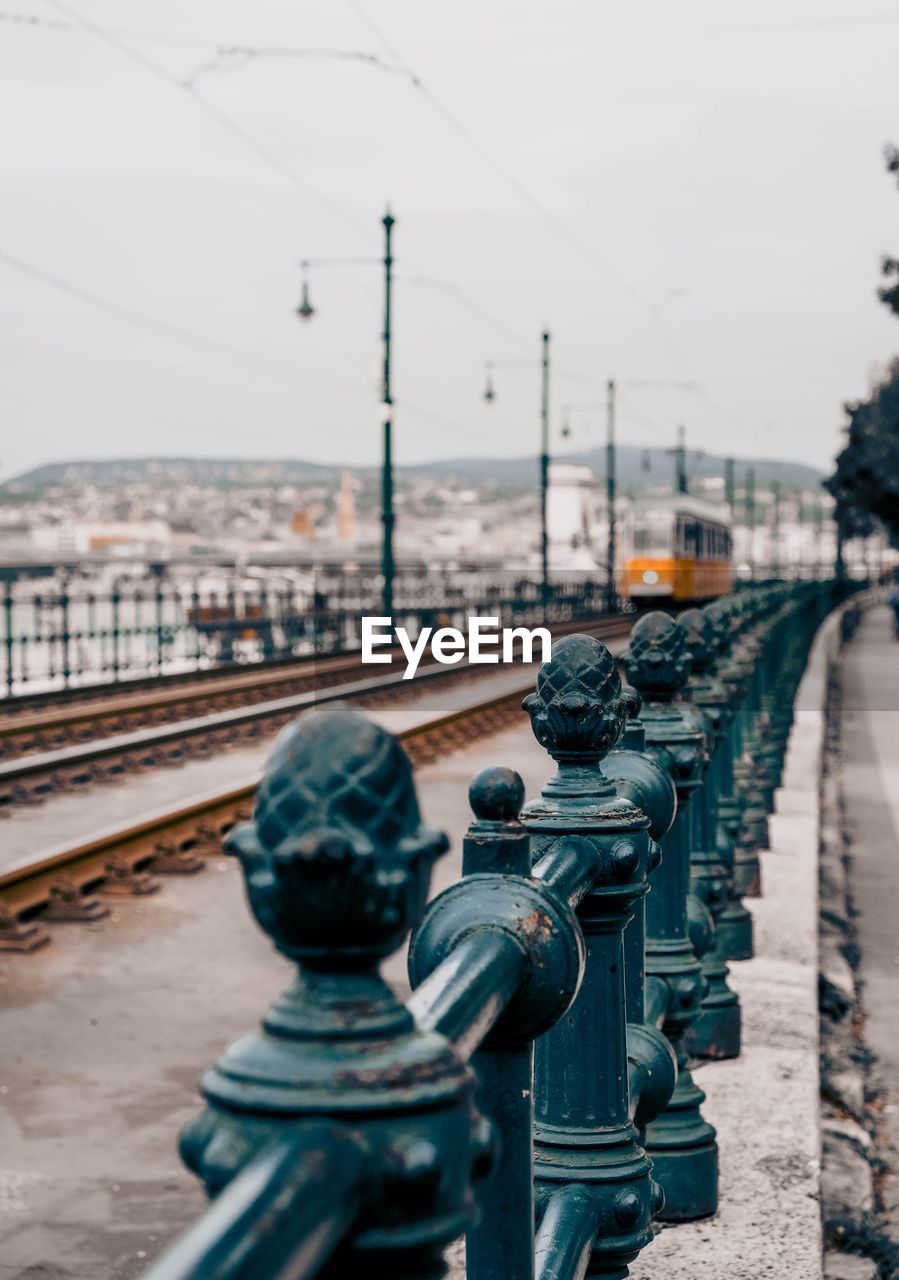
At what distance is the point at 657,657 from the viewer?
416cm

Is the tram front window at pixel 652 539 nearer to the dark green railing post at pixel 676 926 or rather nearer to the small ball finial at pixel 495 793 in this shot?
the dark green railing post at pixel 676 926

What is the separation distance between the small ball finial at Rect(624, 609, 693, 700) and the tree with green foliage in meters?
42.3

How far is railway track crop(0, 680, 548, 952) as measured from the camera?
8797 mm

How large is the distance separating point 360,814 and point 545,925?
0.69 metres

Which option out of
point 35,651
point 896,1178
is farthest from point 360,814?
point 35,651

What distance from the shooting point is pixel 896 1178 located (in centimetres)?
543

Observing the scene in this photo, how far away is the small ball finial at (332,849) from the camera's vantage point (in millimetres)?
1172

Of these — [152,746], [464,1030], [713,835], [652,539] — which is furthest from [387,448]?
[464,1030]

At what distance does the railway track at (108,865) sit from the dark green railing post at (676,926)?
3.29 meters

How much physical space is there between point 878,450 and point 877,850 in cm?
4651

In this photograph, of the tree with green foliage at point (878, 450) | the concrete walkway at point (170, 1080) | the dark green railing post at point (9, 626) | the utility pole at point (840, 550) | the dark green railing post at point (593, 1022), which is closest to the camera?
the dark green railing post at point (593, 1022)

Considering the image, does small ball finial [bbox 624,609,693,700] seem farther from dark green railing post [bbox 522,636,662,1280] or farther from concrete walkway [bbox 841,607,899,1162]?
concrete walkway [bbox 841,607,899,1162]

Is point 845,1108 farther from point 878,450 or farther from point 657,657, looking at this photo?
point 878,450
